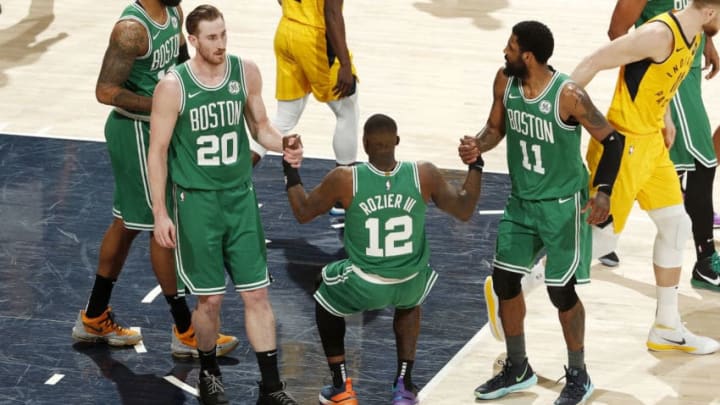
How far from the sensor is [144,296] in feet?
25.1

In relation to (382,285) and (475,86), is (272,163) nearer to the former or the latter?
(475,86)

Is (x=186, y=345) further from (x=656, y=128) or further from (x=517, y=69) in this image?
(x=656, y=128)

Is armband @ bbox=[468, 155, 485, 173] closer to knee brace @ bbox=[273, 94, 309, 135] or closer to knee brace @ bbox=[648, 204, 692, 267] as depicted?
knee brace @ bbox=[648, 204, 692, 267]

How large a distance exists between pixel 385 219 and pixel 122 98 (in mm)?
1474

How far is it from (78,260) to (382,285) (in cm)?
253

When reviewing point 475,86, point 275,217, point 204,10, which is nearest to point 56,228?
point 275,217

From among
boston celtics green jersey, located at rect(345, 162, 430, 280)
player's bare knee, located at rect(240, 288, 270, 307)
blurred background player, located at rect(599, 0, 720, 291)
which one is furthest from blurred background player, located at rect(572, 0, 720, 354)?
player's bare knee, located at rect(240, 288, 270, 307)

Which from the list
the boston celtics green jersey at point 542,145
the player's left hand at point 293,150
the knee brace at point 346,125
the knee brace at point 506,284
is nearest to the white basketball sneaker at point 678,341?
the knee brace at point 506,284

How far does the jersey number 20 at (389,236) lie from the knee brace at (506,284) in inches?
22.3

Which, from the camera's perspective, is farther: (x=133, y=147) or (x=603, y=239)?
(x=603, y=239)

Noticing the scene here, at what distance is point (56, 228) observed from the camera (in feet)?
27.8

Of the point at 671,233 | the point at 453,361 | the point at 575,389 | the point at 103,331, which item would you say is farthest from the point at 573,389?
the point at 103,331

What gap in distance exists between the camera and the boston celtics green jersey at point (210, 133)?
243 inches

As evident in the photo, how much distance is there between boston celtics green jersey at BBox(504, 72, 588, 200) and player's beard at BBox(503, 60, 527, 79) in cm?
9
